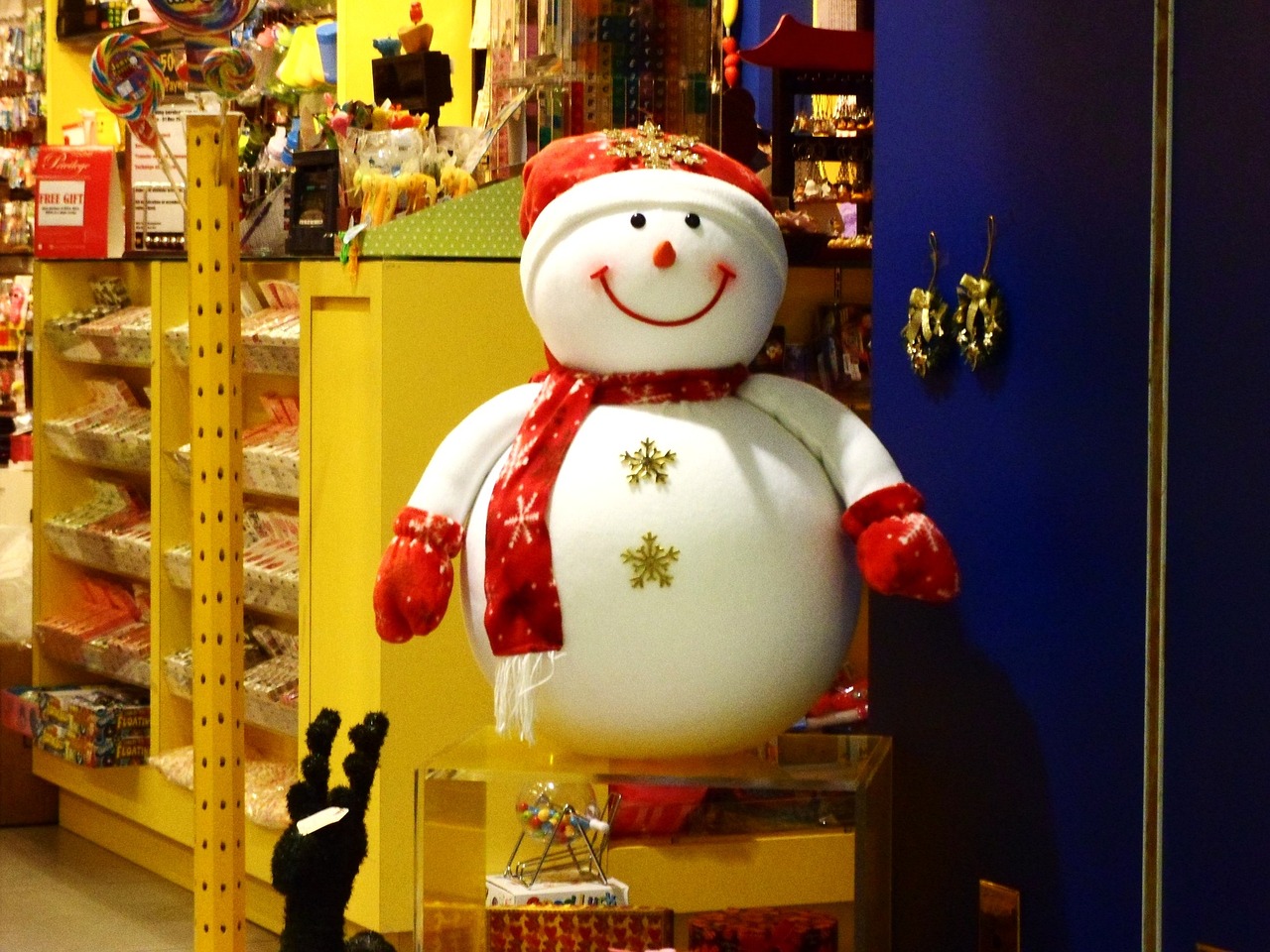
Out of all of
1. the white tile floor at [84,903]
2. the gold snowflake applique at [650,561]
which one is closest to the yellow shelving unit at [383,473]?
the white tile floor at [84,903]

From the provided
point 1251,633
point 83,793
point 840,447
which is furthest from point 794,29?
point 83,793

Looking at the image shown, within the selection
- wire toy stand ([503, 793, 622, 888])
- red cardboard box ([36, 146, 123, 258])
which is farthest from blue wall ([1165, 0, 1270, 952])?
red cardboard box ([36, 146, 123, 258])

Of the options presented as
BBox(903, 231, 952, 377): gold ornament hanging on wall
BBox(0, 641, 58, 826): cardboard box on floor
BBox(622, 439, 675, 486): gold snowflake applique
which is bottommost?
BBox(0, 641, 58, 826): cardboard box on floor

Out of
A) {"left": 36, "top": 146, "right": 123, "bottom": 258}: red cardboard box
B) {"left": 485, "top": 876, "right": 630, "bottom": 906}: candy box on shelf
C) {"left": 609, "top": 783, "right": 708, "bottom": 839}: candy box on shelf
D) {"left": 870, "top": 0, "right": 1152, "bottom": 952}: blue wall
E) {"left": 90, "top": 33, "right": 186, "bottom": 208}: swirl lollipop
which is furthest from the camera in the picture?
{"left": 36, "top": 146, "right": 123, "bottom": 258}: red cardboard box

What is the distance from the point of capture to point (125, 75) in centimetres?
340

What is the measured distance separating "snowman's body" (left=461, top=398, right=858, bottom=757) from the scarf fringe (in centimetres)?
2

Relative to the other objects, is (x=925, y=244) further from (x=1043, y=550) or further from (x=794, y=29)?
(x=794, y=29)

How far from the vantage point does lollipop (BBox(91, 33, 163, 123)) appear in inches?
133

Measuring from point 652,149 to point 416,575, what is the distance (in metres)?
0.64

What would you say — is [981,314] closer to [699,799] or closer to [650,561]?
[650,561]

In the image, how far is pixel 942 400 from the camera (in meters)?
2.55

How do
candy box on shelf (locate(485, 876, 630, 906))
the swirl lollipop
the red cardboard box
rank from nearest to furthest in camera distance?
1. candy box on shelf (locate(485, 876, 630, 906))
2. the swirl lollipop
3. the red cardboard box

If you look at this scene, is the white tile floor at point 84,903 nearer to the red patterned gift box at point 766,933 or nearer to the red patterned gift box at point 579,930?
the red patterned gift box at point 579,930

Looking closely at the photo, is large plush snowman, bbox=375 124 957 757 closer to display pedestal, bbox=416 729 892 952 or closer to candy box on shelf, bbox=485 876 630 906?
display pedestal, bbox=416 729 892 952
